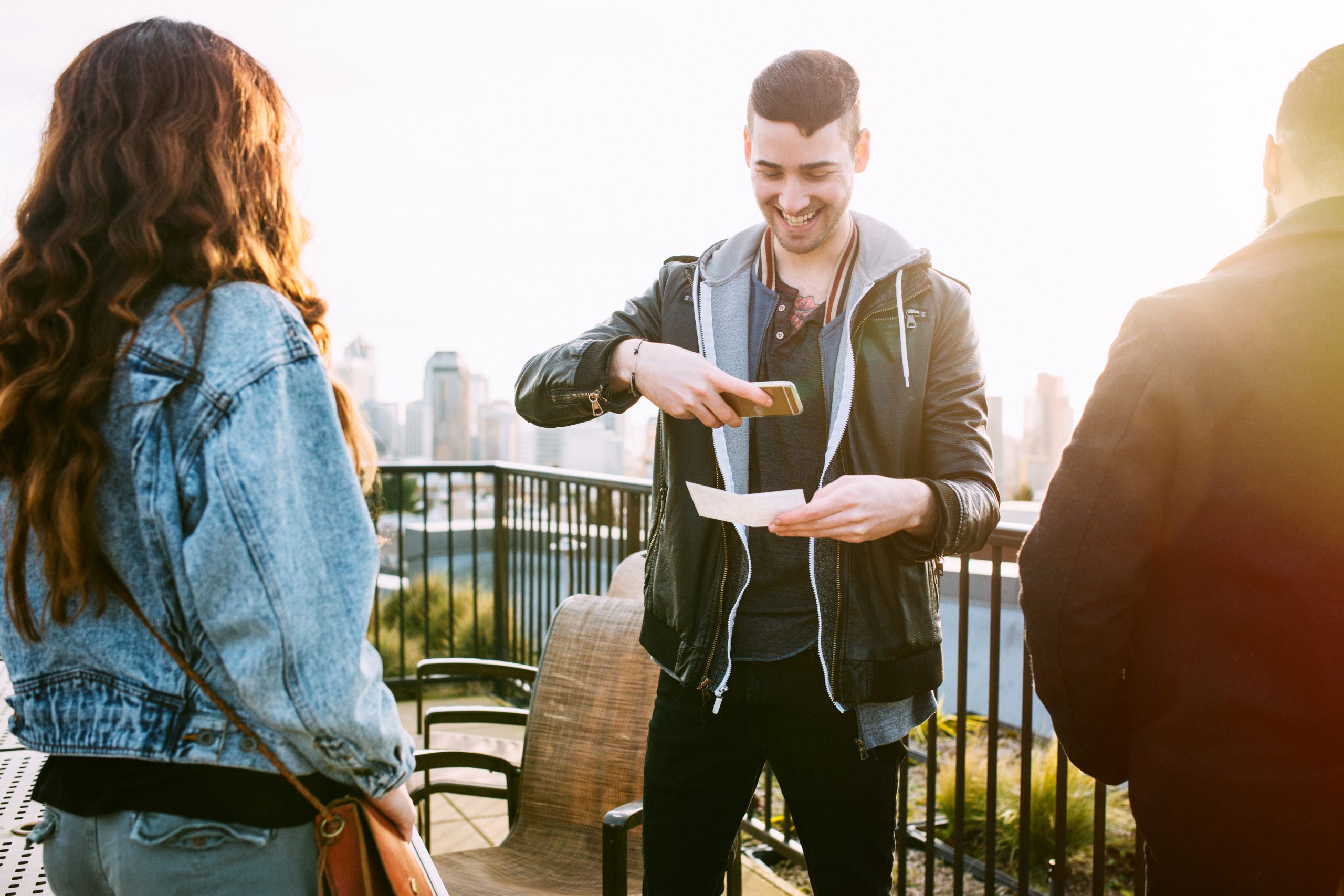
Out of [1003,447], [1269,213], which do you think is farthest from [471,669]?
[1003,447]

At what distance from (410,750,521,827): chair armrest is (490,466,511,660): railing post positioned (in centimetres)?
287

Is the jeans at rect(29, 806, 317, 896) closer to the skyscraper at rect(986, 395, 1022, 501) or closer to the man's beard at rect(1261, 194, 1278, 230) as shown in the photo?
the man's beard at rect(1261, 194, 1278, 230)

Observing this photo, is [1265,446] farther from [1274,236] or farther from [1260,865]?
[1260,865]

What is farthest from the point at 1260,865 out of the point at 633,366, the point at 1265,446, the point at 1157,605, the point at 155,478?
the point at 155,478

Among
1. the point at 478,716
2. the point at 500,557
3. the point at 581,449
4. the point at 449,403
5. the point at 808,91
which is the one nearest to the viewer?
the point at 808,91

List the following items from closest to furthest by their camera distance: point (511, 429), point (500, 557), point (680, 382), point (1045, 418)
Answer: point (680, 382) < point (500, 557) < point (1045, 418) < point (511, 429)

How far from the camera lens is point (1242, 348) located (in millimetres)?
1156

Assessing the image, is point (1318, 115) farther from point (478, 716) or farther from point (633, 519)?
point (633, 519)

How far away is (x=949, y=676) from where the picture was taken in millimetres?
6066

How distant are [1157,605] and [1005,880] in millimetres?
2453

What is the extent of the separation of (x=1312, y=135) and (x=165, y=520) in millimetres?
1562

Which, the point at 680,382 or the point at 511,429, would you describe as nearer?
the point at 680,382

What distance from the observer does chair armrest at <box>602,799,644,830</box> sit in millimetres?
1940

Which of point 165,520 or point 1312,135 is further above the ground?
point 1312,135
